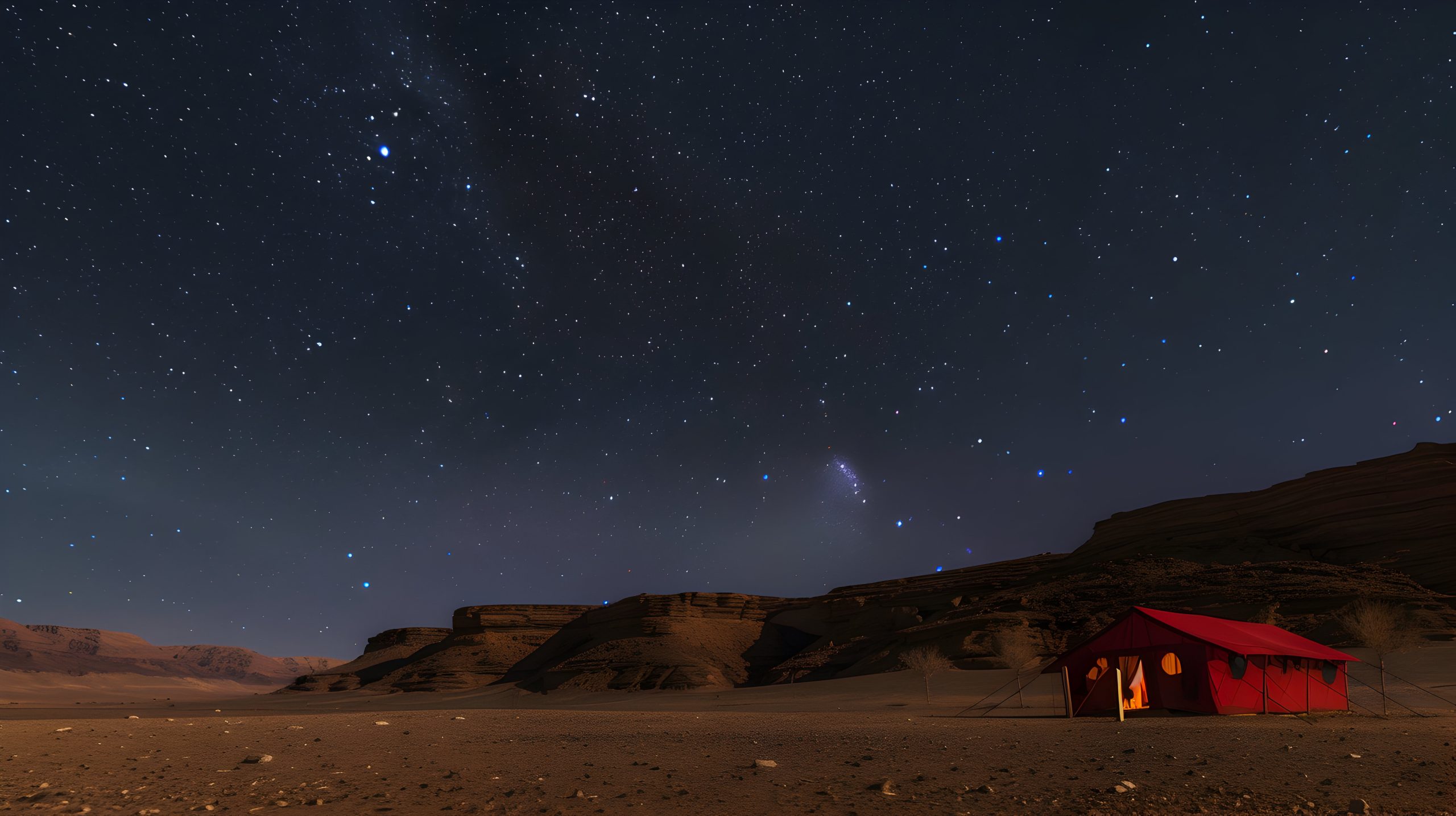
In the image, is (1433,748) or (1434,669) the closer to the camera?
(1433,748)

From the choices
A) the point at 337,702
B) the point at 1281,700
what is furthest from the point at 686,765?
the point at 337,702

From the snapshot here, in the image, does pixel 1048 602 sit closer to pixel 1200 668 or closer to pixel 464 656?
pixel 1200 668

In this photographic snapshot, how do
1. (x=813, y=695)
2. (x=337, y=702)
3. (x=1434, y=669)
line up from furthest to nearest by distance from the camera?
(x=337, y=702) < (x=813, y=695) < (x=1434, y=669)

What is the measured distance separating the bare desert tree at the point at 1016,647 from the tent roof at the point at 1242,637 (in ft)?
40.3

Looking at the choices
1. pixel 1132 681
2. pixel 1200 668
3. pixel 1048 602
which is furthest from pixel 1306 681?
pixel 1048 602

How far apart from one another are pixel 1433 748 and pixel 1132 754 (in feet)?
19.3

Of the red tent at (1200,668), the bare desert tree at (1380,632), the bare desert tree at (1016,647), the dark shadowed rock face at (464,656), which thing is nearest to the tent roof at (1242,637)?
the red tent at (1200,668)

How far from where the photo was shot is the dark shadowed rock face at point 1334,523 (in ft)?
220

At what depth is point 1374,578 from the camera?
60.7 m

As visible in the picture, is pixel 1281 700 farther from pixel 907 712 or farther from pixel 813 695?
pixel 813 695

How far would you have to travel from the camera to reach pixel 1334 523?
75688 millimetres

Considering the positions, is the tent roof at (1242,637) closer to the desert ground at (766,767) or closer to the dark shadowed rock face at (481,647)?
the desert ground at (766,767)

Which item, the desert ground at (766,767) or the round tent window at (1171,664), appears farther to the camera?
the round tent window at (1171,664)

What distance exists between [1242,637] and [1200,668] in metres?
2.96
